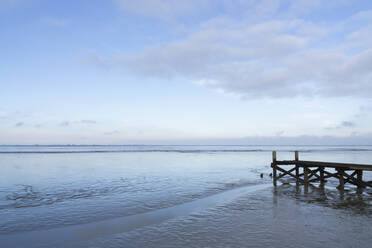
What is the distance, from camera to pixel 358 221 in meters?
9.91

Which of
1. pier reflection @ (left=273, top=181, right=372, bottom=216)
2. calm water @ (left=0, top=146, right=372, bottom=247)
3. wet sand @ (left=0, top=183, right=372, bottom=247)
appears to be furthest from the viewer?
pier reflection @ (left=273, top=181, right=372, bottom=216)

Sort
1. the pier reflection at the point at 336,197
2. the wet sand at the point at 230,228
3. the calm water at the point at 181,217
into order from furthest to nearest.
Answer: the pier reflection at the point at 336,197, the calm water at the point at 181,217, the wet sand at the point at 230,228

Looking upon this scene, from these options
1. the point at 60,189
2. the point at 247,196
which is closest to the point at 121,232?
the point at 247,196

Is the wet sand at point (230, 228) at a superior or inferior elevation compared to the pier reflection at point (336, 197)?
superior

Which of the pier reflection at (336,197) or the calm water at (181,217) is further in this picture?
the pier reflection at (336,197)

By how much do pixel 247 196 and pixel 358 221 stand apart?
Answer: 6.43 m

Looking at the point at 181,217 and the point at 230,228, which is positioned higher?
the point at 230,228

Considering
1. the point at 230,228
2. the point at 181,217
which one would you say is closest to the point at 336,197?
the point at 230,228

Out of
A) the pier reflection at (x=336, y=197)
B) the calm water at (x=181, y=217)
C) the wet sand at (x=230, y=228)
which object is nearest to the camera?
the wet sand at (x=230, y=228)

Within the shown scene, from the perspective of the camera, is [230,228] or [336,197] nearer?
[230,228]

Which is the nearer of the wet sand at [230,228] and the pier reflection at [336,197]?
the wet sand at [230,228]

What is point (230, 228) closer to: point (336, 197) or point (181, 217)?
point (181, 217)

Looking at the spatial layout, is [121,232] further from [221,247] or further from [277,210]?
[277,210]

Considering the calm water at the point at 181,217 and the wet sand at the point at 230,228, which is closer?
the wet sand at the point at 230,228
